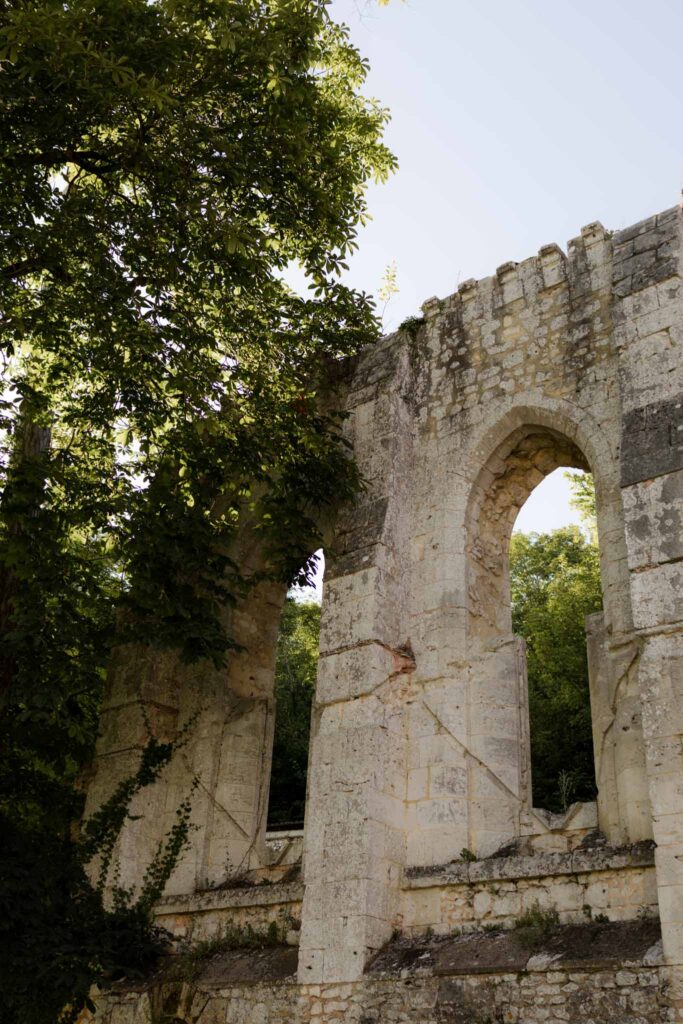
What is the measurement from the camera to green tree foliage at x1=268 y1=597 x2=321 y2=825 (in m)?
18.7

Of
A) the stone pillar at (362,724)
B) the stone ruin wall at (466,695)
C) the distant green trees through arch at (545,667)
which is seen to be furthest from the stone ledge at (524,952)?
the distant green trees through arch at (545,667)

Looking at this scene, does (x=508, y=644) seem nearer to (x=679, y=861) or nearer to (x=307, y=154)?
(x=679, y=861)

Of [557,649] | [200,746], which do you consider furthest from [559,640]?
[200,746]

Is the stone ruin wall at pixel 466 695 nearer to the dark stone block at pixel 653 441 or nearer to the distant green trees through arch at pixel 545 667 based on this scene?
the dark stone block at pixel 653 441

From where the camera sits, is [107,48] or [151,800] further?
[151,800]

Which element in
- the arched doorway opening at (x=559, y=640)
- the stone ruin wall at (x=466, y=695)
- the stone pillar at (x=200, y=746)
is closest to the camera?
the stone ruin wall at (x=466, y=695)

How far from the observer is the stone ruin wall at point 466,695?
6.58 metres

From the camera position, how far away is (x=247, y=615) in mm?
10422

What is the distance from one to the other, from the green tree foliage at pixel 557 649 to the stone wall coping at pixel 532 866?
831 centimetres

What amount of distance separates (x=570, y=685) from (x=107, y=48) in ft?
48.4

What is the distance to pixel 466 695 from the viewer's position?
7.95 metres

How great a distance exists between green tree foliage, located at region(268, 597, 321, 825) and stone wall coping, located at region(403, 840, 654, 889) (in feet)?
30.8

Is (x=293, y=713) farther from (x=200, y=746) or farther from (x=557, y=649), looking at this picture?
(x=200, y=746)

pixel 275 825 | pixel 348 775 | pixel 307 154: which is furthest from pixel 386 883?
pixel 275 825
